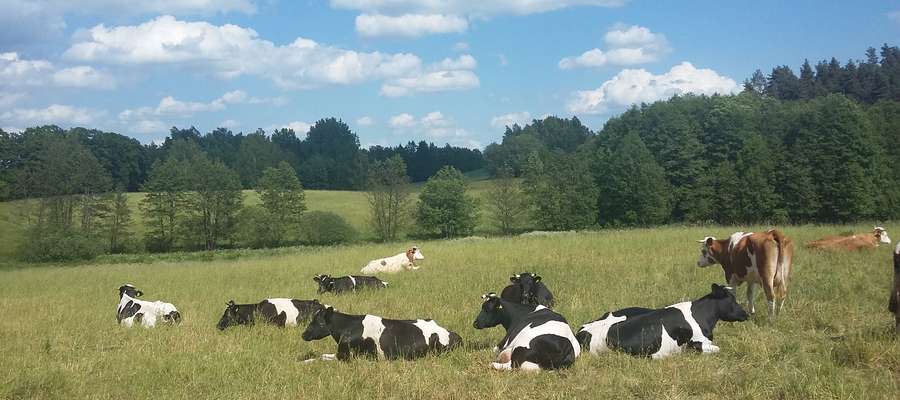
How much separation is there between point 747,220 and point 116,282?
50.6 meters

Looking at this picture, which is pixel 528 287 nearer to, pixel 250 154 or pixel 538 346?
pixel 538 346

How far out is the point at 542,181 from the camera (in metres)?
71.7

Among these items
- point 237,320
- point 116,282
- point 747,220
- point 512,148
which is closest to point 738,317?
point 237,320

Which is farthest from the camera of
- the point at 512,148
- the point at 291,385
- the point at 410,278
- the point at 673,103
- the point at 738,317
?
the point at 512,148

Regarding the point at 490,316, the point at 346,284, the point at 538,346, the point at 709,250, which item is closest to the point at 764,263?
the point at 709,250

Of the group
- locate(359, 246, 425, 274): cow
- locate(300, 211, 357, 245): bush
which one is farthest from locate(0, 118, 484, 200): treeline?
locate(359, 246, 425, 274): cow

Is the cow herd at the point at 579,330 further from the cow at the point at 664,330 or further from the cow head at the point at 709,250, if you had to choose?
the cow head at the point at 709,250

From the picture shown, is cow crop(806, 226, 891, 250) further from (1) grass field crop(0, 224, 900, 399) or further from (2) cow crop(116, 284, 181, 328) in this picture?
(2) cow crop(116, 284, 181, 328)

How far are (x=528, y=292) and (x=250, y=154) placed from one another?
133 meters

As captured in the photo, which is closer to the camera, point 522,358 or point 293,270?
point 522,358

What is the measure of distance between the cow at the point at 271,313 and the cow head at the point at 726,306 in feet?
25.0

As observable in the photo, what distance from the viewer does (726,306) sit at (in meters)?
10.1

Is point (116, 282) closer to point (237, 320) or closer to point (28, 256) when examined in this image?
point (237, 320)

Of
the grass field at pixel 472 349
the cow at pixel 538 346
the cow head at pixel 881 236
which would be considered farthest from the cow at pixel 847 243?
the cow at pixel 538 346
